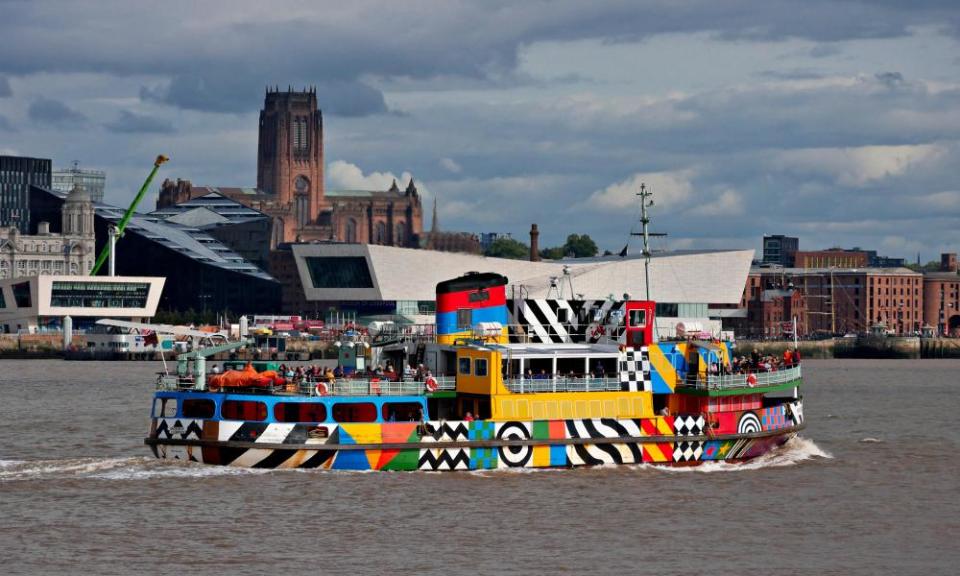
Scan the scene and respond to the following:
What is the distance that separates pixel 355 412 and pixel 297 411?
1227 mm

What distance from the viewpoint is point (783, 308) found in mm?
192250

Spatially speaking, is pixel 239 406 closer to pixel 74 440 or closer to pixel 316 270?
pixel 74 440

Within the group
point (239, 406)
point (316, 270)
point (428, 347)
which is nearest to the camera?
point (239, 406)

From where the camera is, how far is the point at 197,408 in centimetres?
3656

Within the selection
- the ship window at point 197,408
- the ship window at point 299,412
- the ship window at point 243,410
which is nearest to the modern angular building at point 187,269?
the ship window at point 197,408

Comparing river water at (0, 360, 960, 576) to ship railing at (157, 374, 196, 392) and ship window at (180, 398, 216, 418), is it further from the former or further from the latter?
ship railing at (157, 374, 196, 392)

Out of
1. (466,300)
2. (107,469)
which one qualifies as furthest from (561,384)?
(107,469)

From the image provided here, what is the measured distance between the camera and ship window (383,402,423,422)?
3684 cm

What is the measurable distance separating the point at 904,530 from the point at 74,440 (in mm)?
24285

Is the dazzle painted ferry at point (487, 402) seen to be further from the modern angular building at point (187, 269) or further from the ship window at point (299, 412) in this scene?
the modern angular building at point (187, 269)

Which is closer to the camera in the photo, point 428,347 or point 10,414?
point 428,347

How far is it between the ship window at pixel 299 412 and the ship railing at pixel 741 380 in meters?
8.68

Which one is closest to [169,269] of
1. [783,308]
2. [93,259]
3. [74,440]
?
[93,259]

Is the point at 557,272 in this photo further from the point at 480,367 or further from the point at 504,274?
the point at 480,367
